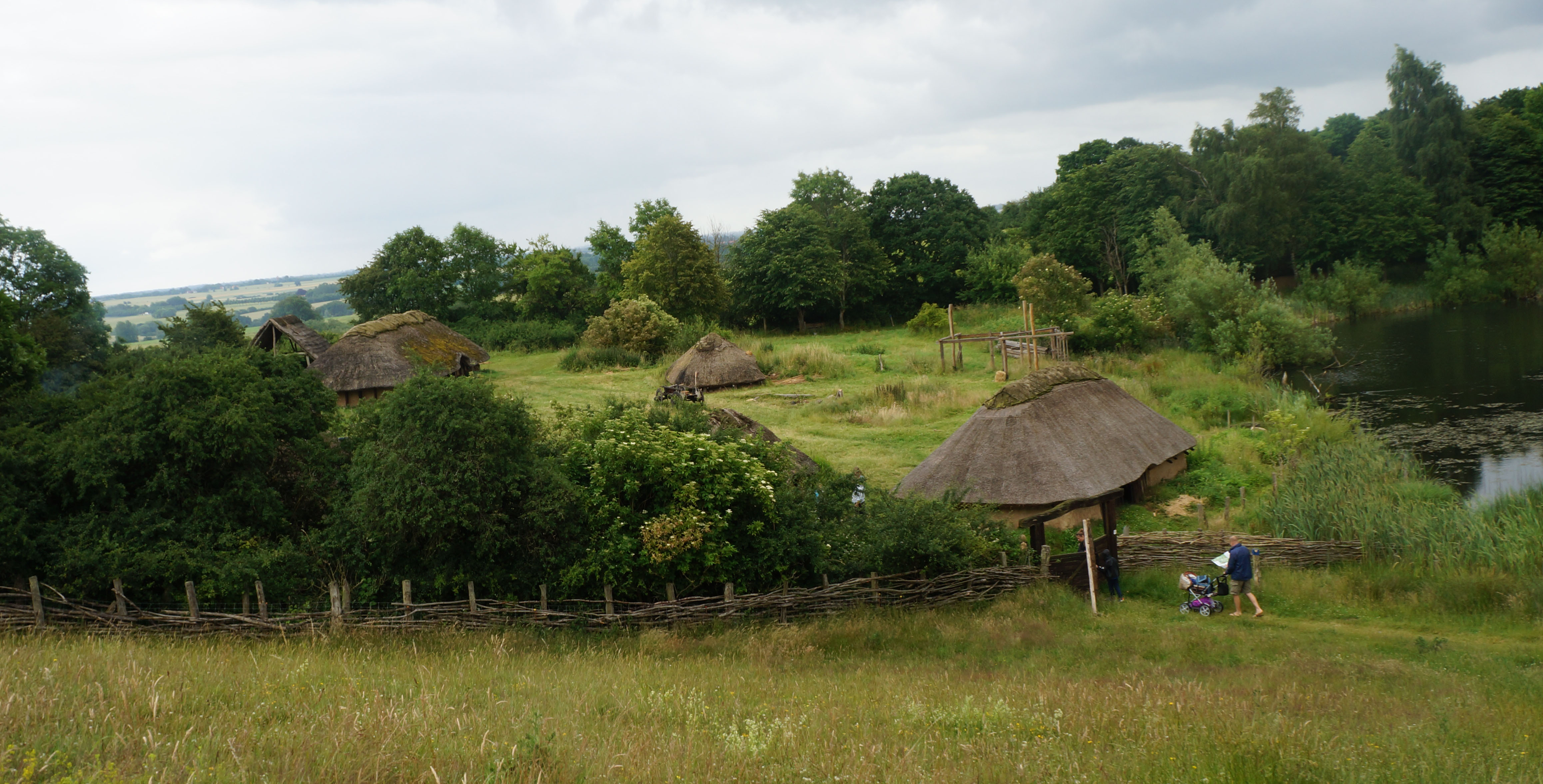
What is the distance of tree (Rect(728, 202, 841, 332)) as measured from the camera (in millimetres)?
46688

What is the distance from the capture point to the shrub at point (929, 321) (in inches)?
1738

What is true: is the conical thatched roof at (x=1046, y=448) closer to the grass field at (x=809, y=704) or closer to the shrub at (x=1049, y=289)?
the grass field at (x=809, y=704)

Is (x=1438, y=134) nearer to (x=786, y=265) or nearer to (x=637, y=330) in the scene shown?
(x=786, y=265)

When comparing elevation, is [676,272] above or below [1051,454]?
above

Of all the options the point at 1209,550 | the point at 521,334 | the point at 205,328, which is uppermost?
the point at 205,328

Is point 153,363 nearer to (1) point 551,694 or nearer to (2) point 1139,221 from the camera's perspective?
(1) point 551,694

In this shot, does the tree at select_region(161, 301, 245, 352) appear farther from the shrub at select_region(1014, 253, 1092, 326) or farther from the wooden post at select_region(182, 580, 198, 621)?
the shrub at select_region(1014, 253, 1092, 326)

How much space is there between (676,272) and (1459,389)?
3191 cm

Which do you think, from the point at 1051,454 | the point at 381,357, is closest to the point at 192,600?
the point at 1051,454

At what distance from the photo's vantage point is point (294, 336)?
33.2 meters

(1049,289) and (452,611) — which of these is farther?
(1049,289)

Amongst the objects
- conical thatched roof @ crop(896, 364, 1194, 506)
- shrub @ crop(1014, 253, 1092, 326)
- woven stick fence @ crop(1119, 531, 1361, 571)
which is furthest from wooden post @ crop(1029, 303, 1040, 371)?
woven stick fence @ crop(1119, 531, 1361, 571)

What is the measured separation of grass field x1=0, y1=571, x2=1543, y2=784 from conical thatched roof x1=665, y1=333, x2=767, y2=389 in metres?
21.1

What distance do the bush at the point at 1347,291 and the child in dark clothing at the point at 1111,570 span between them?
130 feet
